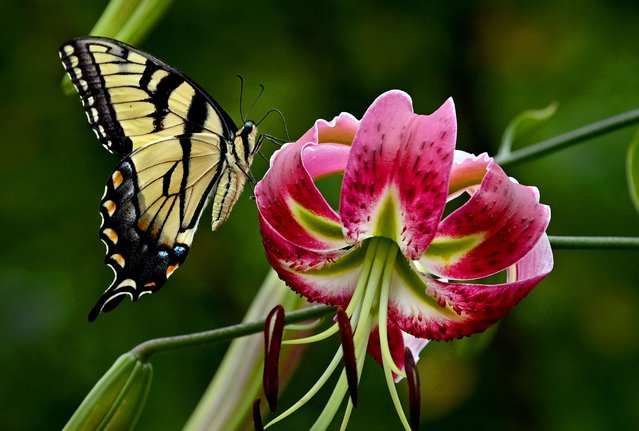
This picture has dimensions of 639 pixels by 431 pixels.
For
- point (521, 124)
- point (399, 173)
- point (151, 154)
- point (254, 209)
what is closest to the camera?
point (399, 173)

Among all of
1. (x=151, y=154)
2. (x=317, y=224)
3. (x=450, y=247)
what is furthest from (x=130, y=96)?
(x=450, y=247)

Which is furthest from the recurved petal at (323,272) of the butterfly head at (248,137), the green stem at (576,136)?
the butterfly head at (248,137)

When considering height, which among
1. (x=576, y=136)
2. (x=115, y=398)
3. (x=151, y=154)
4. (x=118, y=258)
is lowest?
(x=115, y=398)

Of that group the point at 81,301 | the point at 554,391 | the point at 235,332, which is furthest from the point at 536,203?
the point at 81,301

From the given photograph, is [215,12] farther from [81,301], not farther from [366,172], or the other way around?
[366,172]

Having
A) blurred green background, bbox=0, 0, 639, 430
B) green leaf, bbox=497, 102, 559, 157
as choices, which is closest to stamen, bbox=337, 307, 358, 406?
green leaf, bbox=497, 102, 559, 157

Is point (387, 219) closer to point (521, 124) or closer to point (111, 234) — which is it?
point (111, 234)
